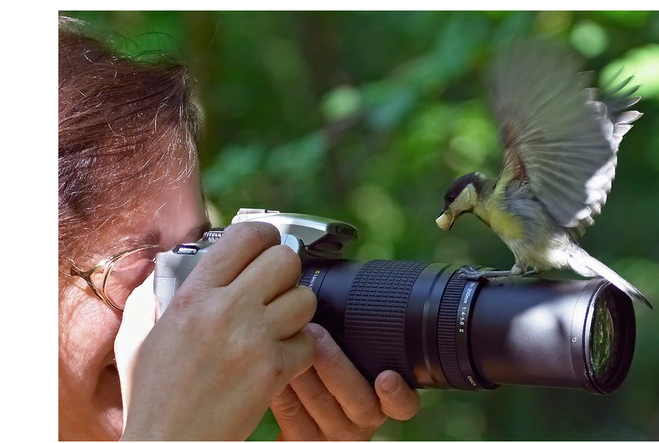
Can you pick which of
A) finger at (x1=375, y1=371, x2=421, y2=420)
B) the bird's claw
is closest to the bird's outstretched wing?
the bird's claw

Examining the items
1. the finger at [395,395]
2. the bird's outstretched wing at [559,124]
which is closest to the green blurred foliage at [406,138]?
the bird's outstretched wing at [559,124]

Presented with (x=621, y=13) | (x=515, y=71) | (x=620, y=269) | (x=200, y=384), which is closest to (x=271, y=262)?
(x=200, y=384)

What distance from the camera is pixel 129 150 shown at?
5.05ft

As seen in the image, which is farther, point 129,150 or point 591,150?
point 129,150

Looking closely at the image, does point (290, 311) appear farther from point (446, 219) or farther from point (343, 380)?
point (446, 219)

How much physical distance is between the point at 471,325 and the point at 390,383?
6.9 inches

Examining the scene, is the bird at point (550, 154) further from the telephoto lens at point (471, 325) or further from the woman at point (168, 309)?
the woman at point (168, 309)

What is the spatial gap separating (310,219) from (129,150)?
0.36 m

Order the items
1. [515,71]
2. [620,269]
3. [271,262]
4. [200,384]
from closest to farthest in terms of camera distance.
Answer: [200,384] → [271,262] → [515,71] → [620,269]

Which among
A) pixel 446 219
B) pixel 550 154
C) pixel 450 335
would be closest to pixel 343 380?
pixel 450 335

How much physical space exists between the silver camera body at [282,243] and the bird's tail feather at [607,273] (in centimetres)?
42

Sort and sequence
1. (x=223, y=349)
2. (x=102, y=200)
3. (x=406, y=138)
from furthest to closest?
(x=406, y=138), (x=102, y=200), (x=223, y=349)

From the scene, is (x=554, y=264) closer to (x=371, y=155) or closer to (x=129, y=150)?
(x=129, y=150)

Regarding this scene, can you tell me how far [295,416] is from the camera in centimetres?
160
